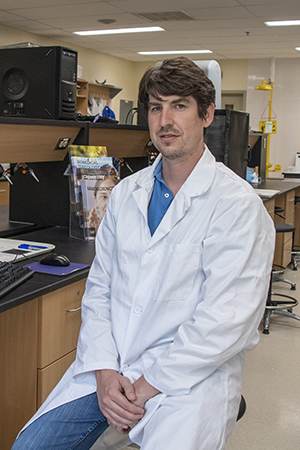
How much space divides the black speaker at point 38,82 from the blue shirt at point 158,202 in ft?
3.04

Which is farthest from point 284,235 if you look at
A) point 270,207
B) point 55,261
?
point 55,261

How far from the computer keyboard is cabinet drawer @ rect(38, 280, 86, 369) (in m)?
0.10

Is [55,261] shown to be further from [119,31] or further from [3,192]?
[119,31]

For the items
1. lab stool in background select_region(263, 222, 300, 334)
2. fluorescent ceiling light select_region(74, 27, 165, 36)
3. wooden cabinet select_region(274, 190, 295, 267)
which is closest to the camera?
lab stool in background select_region(263, 222, 300, 334)

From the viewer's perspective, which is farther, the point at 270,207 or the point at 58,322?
the point at 270,207

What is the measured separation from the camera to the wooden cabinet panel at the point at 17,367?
1690mm

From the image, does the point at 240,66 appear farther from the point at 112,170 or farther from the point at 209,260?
the point at 209,260

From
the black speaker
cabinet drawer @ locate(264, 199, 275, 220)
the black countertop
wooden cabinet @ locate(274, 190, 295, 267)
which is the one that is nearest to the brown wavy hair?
the black countertop

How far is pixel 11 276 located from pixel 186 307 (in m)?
0.60

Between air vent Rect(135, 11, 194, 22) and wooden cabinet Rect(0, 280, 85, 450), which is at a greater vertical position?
air vent Rect(135, 11, 194, 22)

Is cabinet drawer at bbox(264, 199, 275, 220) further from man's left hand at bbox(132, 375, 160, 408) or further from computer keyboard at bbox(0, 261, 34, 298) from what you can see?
man's left hand at bbox(132, 375, 160, 408)

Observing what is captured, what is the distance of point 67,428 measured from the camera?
4.40ft

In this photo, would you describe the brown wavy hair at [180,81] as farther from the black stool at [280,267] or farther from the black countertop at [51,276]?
the black stool at [280,267]

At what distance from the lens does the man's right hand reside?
1.28m
